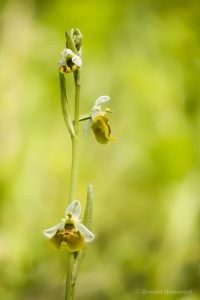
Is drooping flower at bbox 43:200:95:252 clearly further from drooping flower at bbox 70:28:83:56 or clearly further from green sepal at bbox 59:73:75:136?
→ drooping flower at bbox 70:28:83:56

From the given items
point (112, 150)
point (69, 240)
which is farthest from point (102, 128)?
point (112, 150)

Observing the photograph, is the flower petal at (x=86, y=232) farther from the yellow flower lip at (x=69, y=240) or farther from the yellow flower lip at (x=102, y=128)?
the yellow flower lip at (x=102, y=128)

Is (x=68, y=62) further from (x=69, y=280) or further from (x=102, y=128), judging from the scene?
(x=69, y=280)

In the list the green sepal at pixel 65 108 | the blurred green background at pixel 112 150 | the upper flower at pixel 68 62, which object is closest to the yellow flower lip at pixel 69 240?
the green sepal at pixel 65 108

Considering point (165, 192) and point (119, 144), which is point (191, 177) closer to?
point (165, 192)

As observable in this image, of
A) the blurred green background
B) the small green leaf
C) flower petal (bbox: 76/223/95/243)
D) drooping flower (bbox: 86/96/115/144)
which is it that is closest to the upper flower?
drooping flower (bbox: 86/96/115/144)

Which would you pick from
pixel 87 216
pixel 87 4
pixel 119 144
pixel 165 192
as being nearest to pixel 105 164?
pixel 119 144
